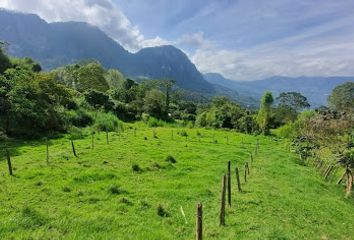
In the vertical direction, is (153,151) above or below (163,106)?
below

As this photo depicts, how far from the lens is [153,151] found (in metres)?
30.2

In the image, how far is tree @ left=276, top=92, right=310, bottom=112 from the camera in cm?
11396

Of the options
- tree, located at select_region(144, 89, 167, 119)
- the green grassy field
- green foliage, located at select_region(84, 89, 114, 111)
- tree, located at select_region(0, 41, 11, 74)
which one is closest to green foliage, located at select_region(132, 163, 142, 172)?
the green grassy field

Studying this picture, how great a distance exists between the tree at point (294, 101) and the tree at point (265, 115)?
1106 inches

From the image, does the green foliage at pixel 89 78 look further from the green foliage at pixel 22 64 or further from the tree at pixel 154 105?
the tree at pixel 154 105

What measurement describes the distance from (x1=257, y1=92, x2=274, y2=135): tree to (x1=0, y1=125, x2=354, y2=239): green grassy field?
52.7 m

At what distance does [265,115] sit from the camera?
82250mm

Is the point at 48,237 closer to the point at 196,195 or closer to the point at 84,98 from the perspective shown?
the point at 196,195

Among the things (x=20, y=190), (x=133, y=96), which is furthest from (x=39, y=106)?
(x=133, y=96)

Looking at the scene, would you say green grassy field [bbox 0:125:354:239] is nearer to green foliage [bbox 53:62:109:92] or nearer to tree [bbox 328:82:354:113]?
green foliage [bbox 53:62:109:92]

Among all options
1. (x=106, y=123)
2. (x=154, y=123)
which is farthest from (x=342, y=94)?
(x=106, y=123)

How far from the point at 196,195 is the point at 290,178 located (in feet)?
40.6

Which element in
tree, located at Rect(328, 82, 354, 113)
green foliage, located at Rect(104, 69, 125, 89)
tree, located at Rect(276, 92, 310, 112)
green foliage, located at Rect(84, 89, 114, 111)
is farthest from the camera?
green foliage, located at Rect(104, 69, 125, 89)

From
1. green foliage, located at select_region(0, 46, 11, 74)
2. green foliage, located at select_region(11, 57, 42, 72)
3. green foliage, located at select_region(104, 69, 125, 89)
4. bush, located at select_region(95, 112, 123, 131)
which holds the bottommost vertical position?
bush, located at select_region(95, 112, 123, 131)
